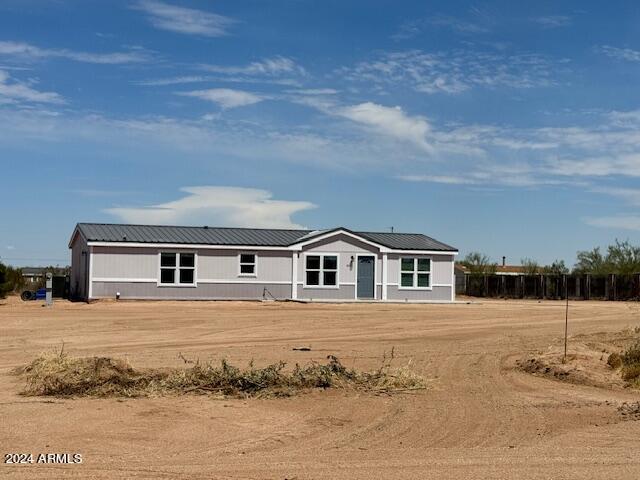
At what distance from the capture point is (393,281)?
42.0 meters

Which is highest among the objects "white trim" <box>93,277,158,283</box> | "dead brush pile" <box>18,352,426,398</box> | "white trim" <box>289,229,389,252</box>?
"white trim" <box>289,229,389,252</box>

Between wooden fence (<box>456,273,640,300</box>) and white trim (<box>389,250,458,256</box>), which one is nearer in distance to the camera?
white trim (<box>389,250,458,256</box>)

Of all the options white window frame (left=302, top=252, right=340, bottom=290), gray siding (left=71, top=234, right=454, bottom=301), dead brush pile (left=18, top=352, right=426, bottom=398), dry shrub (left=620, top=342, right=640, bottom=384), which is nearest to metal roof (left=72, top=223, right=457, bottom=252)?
gray siding (left=71, top=234, right=454, bottom=301)

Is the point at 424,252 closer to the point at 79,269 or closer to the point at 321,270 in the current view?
the point at 321,270

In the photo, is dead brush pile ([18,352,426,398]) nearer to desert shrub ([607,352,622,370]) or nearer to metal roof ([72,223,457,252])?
desert shrub ([607,352,622,370])

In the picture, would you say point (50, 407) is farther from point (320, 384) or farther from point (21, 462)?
point (320, 384)

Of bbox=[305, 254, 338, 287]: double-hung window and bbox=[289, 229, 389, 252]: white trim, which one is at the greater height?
bbox=[289, 229, 389, 252]: white trim

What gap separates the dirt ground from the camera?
870 centimetres

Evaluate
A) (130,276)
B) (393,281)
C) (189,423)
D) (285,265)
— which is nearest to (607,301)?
(393,281)

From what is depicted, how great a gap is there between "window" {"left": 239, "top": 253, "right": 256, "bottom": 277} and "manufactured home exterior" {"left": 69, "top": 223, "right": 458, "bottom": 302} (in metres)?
0.05

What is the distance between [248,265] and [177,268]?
338 cm

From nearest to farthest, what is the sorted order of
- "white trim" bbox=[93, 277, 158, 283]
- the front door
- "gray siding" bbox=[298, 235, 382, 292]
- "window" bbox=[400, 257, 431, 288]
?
"white trim" bbox=[93, 277, 158, 283], "gray siding" bbox=[298, 235, 382, 292], the front door, "window" bbox=[400, 257, 431, 288]

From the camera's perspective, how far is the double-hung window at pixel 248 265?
129 ft

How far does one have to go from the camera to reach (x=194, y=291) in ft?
126
